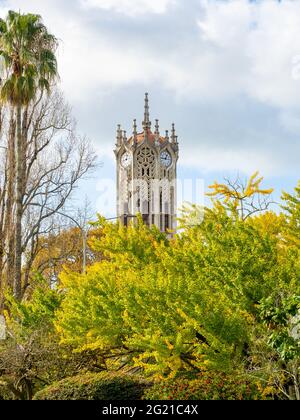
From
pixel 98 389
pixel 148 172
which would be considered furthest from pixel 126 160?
pixel 98 389

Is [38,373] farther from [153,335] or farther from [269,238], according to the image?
[269,238]

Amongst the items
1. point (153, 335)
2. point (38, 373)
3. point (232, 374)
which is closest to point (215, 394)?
point (232, 374)

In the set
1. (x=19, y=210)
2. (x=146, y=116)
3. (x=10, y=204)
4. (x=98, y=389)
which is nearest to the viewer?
(x=98, y=389)

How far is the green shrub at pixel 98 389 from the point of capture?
15.1m

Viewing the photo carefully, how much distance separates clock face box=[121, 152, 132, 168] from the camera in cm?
8196

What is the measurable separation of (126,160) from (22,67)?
53956mm

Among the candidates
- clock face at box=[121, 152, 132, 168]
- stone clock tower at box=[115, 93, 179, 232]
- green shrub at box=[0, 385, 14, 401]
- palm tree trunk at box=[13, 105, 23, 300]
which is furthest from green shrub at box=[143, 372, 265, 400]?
clock face at box=[121, 152, 132, 168]

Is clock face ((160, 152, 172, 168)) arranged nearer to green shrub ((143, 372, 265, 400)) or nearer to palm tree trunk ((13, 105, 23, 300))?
palm tree trunk ((13, 105, 23, 300))

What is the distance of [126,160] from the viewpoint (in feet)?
271

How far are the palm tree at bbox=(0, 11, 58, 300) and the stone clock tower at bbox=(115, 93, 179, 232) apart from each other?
49.3m

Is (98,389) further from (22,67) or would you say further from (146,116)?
(146,116)

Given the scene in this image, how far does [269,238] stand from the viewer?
54.9 ft

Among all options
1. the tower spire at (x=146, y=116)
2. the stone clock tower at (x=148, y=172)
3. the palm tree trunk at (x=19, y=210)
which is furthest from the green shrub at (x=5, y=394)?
the tower spire at (x=146, y=116)
